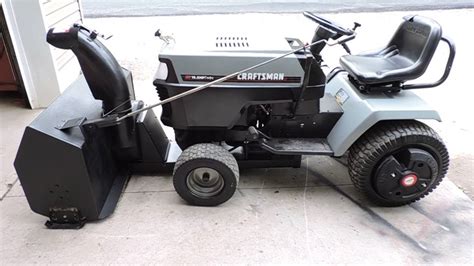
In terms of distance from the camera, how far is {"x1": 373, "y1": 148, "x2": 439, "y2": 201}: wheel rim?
75.4 inches

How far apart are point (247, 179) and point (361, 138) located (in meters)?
0.69

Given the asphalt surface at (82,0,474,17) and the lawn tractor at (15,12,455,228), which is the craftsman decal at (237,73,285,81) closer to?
the lawn tractor at (15,12,455,228)

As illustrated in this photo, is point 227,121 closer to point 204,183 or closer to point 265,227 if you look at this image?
point 204,183

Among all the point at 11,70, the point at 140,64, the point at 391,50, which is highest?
the point at 391,50

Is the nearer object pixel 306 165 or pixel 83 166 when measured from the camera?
pixel 83 166

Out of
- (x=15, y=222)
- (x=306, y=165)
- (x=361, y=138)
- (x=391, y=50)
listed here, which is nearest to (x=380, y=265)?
(x=361, y=138)

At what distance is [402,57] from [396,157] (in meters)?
0.61

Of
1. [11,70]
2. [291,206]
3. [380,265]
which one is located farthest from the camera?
[11,70]

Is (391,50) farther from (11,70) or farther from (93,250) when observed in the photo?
(11,70)

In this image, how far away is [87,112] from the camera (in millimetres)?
1939

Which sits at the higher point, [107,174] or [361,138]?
[361,138]

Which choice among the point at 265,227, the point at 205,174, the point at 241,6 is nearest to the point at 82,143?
the point at 205,174

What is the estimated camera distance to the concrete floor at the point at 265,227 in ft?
5.76

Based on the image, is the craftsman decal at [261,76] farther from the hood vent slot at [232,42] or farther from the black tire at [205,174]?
the black tire at [205,174]
